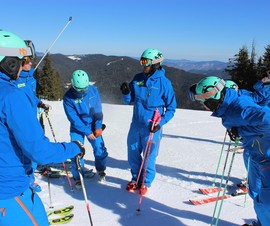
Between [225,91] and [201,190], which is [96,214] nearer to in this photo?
[201,190]

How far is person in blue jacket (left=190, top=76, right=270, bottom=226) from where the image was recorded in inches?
119

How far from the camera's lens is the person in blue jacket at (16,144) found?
2.08 meters

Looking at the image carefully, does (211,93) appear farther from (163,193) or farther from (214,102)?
(163,193)

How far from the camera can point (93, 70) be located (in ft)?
519

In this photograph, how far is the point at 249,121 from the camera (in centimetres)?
292

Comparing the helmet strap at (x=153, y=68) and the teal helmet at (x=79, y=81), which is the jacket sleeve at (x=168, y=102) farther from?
the teal helmet at (x=79, y=81)

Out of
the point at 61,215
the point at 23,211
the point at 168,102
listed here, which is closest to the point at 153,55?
the point at 168,102

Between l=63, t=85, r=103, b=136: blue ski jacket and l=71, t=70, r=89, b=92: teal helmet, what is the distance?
0.63ft

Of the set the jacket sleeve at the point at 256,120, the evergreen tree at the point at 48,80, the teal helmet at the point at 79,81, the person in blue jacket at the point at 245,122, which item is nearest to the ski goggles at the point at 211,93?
the person in blue jacket at the point at 245,122

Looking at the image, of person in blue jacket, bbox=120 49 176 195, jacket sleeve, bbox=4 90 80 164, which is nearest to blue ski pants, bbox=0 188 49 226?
jacket sleeve, bbox=4 90 80 164

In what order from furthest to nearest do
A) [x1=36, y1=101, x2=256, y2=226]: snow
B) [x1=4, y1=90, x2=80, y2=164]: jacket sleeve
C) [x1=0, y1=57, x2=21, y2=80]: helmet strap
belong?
[x1=36, y1=101, x2=256, y2=226]: snow → [x1=0, y1=57, x2=21, y2=80]: helmet strap → [x1=4, y1=90, x2=80, y2=164]: jacket sleeve

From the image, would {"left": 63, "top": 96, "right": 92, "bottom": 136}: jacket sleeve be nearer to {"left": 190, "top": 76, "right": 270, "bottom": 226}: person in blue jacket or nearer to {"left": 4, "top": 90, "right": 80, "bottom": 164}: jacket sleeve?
{"left": 190, "top": 76, "right": 270, "bottom": 226}: person in blue jacket

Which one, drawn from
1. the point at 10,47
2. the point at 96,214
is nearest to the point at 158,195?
the point at 96,214

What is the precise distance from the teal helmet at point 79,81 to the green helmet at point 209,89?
246cm
